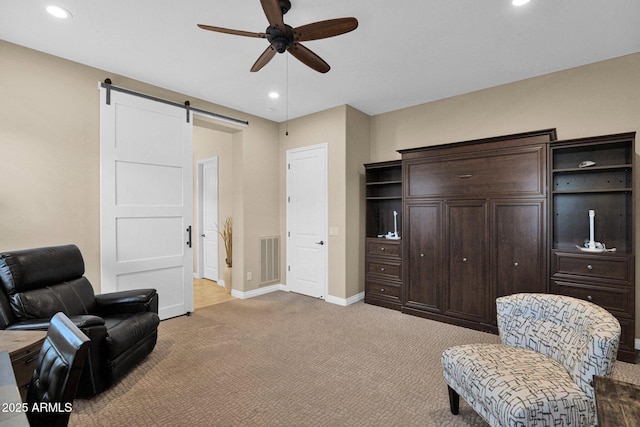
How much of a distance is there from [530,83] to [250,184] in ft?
12.9

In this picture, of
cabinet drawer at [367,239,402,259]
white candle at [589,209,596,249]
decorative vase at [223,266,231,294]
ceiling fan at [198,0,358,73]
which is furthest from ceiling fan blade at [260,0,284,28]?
decorative vase at [223,266,231,294]

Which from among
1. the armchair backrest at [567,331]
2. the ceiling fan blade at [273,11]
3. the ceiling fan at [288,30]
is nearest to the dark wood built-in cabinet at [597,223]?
the armchair backrest at [567,331]

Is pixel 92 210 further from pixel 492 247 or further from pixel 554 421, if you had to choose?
pixel 492 247

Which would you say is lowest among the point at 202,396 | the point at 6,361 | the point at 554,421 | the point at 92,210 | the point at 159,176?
the point at 202,396

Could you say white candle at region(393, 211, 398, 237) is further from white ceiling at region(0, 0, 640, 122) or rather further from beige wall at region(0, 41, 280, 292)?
beige wall at region(0, 41, 280, 292)

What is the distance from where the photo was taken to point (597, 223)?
3146 millimetres

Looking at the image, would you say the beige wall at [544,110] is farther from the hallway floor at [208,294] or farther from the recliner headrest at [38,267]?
the recliner headrest at [38,267]

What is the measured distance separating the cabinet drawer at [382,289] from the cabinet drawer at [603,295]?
1796mm

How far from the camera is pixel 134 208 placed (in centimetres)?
351

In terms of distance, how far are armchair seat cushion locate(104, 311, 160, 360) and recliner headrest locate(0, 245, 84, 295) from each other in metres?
0.53

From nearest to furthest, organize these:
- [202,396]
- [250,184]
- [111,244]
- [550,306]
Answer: [550,306], [202,396], [111,244], [250,184]

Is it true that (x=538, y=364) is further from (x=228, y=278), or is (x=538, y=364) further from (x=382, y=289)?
(x=228, y=278)

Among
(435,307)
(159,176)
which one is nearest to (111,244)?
(159,176)

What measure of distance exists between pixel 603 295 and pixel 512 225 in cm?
95
